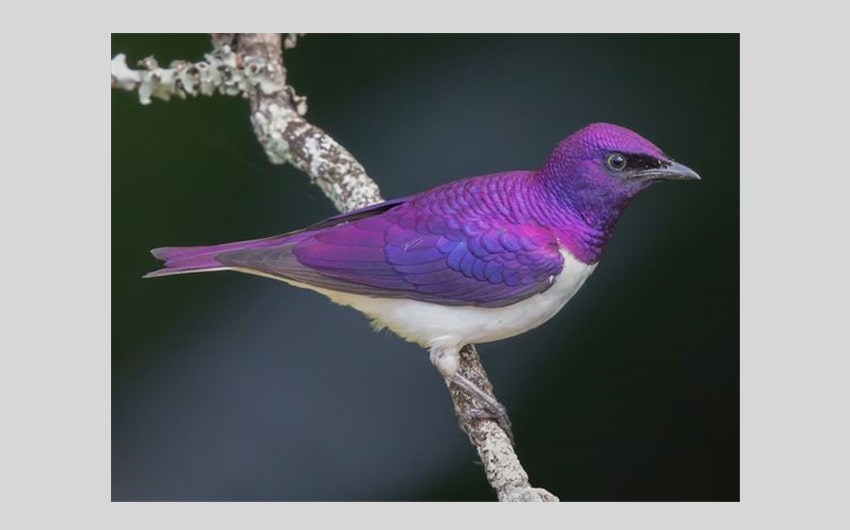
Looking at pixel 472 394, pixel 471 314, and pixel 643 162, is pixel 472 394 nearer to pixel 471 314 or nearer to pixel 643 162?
pixel 471 314

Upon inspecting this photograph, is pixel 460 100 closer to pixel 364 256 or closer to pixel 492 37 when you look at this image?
pixel 492 37

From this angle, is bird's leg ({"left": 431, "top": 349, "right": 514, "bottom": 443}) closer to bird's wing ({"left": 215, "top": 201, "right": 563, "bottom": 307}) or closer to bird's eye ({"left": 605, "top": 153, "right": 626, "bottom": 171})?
bird's wing ({"left": 215, "top": 201, "right": 563, "bottom": 307})

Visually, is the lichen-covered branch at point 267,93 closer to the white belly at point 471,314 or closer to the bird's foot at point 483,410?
the white belly at point 471,314

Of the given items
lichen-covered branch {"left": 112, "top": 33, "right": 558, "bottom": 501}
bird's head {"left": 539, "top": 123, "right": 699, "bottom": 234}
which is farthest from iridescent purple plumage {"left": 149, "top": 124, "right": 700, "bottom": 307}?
lichen-covered branch {"left": 112, "top": 33, "right": 558, "bottom": 501}

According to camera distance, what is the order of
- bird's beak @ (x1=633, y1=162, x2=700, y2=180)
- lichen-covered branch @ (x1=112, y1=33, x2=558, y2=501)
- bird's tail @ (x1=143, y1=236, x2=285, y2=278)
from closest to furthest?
1. bird's beak @ (x1=633, y1=162, x2=700, y2=180)
2. bird's tail @ (x1=143, y1=236, x2=285, y2=278)
3. lichen-covered branch @ (x1=112, y1=33, x2=558, y2=501)

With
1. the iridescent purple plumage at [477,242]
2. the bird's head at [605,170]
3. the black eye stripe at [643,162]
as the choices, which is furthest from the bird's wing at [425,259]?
the black eye stripe at [643,162]

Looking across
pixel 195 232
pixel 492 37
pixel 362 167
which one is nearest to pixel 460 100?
pixel 492 37
